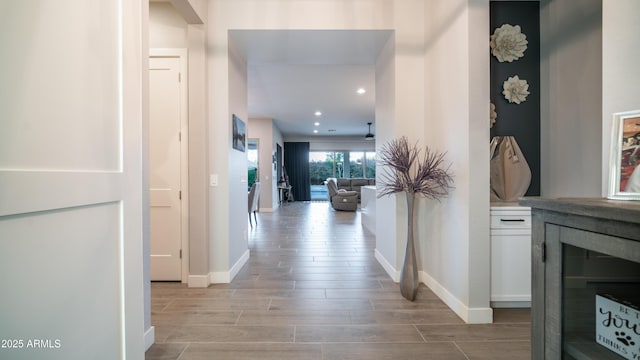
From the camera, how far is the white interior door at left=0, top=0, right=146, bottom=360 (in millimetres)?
755

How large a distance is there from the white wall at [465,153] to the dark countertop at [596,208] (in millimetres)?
1125

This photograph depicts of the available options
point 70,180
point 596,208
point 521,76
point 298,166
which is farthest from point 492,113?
point 298,166

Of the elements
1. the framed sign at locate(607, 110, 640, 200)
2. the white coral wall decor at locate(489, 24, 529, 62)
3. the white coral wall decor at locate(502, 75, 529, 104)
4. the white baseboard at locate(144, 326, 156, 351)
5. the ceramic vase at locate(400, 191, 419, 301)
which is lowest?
the white baseboard at locate(144, 326, 156, 351)

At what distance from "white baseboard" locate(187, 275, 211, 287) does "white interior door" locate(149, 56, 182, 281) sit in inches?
8.7

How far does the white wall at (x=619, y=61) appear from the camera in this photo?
1.16 m

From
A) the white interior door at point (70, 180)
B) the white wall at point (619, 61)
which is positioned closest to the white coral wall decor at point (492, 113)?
the white wall at point (619, 61)

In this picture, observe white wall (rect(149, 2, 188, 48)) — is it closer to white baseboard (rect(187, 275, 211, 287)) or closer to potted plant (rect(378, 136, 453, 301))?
white baseboard (rect(187, 275, 211, 287))

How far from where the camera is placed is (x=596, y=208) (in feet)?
2.79

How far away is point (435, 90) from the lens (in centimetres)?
275

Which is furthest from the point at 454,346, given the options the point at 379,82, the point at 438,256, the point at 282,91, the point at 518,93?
the point at 282,91

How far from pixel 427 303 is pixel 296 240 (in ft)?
9.30

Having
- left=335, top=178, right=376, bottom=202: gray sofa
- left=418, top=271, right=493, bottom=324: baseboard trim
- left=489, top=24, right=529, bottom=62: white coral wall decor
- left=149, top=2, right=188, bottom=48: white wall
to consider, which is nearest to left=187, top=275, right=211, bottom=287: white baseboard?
left=418, top=271, right=493, bottom=324: baseboard trim

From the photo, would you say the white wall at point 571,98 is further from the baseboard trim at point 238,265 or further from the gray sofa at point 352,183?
the gray sofa at point 352,183

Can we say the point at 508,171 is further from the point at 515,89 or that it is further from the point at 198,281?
the point at 198,281
